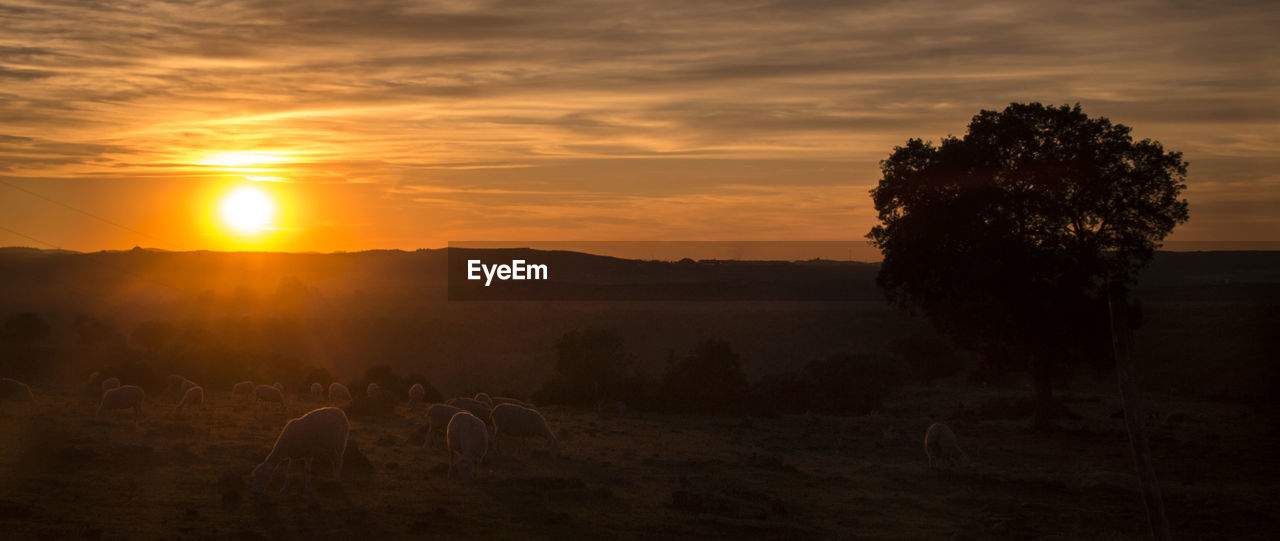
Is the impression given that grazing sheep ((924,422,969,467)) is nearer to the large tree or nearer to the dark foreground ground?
the dark foreground ground

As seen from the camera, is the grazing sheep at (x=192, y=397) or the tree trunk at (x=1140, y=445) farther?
the grazing sheep at (x=192, y=397)

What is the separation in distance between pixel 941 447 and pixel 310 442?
14.5 meters

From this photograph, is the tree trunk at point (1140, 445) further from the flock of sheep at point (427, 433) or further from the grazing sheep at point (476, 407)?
the grazing sheep at point (476, 407)

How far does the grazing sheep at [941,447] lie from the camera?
22.9 metres

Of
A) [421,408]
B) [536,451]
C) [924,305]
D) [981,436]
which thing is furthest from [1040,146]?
[421,408]

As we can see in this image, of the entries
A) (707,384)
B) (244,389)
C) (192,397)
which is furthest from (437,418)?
(707,384)

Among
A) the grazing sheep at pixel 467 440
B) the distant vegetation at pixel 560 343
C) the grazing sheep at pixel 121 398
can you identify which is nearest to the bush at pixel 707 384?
the distant vegetation at pixel 560 343

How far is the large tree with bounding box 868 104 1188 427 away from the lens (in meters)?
29.2

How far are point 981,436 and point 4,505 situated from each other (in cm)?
2603

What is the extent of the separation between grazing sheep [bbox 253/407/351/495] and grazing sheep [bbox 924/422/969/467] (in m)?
13.7

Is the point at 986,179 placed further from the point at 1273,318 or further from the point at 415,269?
the point at 415,269

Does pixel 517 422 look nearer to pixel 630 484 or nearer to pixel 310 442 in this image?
pixel 630 484

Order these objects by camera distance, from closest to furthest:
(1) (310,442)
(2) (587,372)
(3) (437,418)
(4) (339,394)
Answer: (1) (310,442)
(3) (437,418)
(4) (339,394)
(2) (587,372)

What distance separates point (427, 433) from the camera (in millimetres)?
25172
